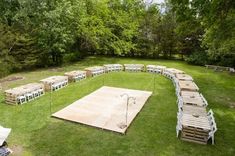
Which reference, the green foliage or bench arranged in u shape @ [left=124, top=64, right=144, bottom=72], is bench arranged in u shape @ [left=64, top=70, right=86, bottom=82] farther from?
bench arranged in u shape @ [left=124, top=64, right=144, bottom=72]

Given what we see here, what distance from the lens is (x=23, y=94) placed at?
35.8ft

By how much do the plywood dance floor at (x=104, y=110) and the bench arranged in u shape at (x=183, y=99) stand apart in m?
2.00

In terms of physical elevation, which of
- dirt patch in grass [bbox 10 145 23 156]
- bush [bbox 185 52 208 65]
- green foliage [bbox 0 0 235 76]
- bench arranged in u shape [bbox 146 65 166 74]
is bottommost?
dirt patch in grass [bbox 10 145 23 156]

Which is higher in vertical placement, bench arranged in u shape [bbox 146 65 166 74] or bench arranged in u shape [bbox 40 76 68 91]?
bench arranged in u shape [bbox 146 65 166 74]

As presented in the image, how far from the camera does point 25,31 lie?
17734 mm

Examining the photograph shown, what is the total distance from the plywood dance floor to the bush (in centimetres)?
1193

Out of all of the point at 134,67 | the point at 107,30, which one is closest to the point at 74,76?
the point at 134,67

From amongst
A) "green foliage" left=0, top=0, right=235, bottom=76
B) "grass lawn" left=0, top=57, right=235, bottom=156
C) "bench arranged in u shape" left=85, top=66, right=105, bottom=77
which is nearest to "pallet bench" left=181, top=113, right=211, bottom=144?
"grass lawn" left=0, top=57, right=235, bottom=156

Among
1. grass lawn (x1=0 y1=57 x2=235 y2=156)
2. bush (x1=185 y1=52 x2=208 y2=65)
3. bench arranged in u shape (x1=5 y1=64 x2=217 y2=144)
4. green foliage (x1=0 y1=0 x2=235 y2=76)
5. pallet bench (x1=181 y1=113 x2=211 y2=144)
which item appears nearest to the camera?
grass lawn (x1=0 y1=57 x2=235 y2=156)

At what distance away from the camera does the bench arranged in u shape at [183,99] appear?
7645mm

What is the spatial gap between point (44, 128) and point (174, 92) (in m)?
7.95

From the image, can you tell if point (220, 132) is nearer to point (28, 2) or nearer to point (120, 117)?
point (120, 117)

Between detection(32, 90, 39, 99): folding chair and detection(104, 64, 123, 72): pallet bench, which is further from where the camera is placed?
detection(104, 64, 123, 72): pallet bench

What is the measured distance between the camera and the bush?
2223 cm
